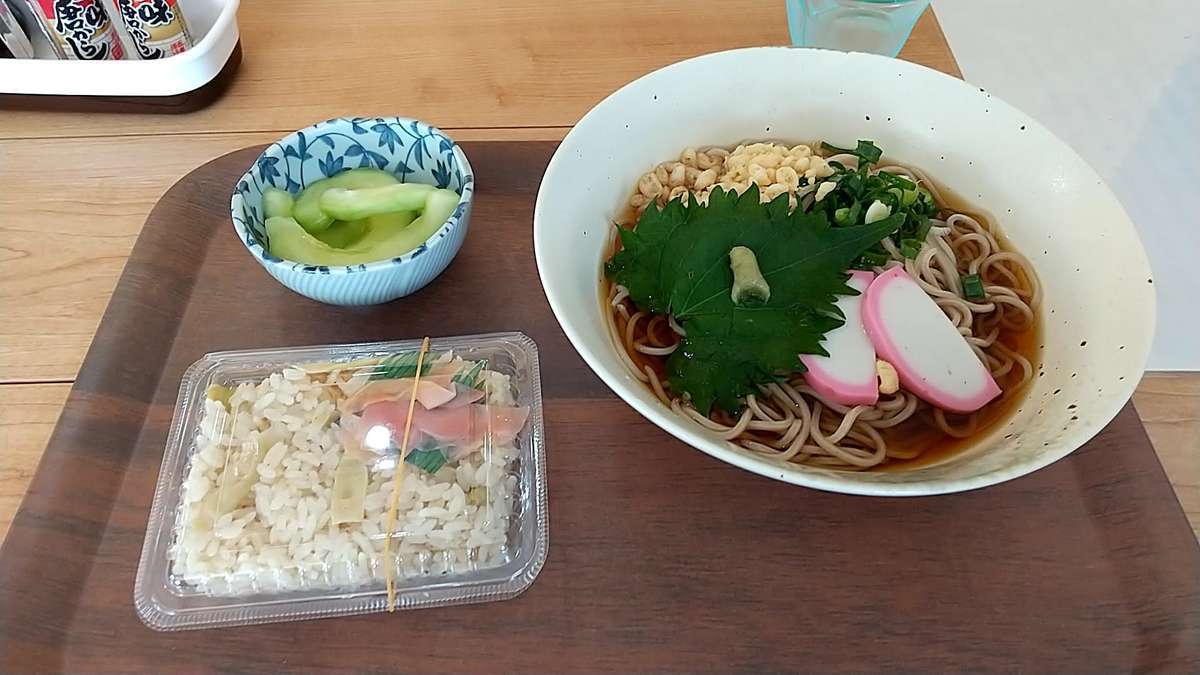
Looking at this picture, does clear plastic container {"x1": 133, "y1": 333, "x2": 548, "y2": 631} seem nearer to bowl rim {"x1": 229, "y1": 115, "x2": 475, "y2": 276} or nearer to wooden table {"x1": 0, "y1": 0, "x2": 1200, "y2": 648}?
bowl rim {"x1": 229, "y1": 115, "x2": 475, "y2": 276}

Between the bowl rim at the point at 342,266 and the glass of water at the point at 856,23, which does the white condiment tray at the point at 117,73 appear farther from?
the glass of water at the point at 856,23

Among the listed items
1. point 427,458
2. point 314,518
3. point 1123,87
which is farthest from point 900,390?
point 1123,87

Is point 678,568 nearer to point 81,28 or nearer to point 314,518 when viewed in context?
point 314,518

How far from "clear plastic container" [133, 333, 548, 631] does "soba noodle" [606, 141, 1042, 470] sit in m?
0.18

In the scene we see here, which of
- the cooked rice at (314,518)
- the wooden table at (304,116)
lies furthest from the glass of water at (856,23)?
the cooked rice at (314,518)

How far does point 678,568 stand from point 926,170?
2.43ft

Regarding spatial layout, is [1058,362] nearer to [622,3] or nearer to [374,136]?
[374,136]

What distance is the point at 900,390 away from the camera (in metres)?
1.04

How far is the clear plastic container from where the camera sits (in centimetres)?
84

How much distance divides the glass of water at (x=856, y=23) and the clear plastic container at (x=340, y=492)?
0.95 meters

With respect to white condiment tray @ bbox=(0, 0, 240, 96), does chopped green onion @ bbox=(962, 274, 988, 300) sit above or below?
above

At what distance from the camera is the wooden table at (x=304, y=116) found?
1091mm

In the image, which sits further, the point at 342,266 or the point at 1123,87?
the point at 1123,87

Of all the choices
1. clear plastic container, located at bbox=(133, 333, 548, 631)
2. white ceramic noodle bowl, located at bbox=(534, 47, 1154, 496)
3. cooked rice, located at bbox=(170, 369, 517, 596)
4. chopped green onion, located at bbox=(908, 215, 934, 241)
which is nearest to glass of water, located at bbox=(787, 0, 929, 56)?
white ceramic noodle bowl, located at bbox=(534, 47, 1154, 496)
